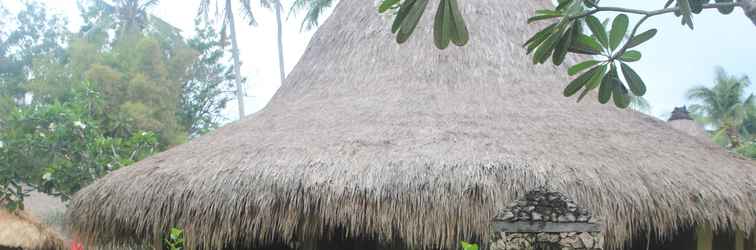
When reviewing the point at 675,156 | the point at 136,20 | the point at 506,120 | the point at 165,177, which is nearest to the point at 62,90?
the point at 136,20

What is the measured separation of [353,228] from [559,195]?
2356 mm

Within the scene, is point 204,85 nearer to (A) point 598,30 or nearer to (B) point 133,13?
(B) point 133,13

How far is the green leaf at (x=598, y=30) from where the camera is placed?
2.24m

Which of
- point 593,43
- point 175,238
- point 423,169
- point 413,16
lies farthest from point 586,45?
point 423,169

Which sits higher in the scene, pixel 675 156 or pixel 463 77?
pixel 463 77

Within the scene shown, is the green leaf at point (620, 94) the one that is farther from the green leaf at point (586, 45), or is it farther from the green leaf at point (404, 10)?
the green leaf at point (404, 10)

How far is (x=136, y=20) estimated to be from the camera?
18.4m

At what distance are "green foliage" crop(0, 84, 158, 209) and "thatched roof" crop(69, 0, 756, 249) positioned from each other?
2.89 metres

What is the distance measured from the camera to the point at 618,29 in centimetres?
221

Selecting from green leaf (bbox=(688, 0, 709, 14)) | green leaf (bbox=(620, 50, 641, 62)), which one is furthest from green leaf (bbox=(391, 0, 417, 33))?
green leaf (bbox=(688, 0, 709, 14))

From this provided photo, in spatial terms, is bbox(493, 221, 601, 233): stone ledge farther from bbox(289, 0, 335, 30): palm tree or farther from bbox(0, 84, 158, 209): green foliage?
bbox(289, 0, 335, 30): palm tree

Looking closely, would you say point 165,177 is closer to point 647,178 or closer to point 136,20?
point 647,178

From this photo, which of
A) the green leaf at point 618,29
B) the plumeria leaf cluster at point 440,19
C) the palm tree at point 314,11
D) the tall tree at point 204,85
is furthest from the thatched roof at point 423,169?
the tall tree at point 204,85

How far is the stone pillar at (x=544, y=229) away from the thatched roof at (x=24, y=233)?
800cm
